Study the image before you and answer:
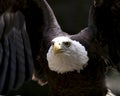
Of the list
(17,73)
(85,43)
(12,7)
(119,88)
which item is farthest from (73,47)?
(119,88)

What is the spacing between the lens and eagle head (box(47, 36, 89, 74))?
3.09 m

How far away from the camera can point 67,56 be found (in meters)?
3.10

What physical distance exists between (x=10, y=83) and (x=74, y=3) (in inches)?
94.6

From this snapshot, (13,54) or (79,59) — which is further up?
(79,59)

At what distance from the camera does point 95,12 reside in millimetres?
3127

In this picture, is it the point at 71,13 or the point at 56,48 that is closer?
the point at 56,48

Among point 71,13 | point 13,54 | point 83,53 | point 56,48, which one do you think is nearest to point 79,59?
point 83,53

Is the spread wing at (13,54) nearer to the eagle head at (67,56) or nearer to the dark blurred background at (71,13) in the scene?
the eagle head at (67,56)

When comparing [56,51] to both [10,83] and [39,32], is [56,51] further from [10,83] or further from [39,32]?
[10,83]

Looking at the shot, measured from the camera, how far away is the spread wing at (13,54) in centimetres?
371

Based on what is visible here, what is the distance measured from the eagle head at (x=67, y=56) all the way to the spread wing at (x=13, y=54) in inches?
25.1

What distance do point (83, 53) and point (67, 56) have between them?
105mm

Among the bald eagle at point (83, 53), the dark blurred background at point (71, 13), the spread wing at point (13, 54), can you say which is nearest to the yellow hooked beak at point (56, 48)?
the bald eagle at point (83, 53)

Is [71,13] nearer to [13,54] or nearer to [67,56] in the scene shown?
[13,54]
